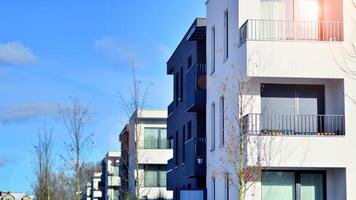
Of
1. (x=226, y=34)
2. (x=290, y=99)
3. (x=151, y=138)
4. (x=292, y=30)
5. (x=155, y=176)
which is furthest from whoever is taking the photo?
(x=151, y=138)

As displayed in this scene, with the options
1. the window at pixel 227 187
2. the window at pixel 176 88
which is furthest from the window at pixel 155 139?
the window at pixel 227 187

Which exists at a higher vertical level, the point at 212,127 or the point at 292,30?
the point at 292,30

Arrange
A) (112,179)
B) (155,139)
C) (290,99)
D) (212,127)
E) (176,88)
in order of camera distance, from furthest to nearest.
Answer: (112,179) → (155,139) → (176,88) → (212,127) → (290,99)

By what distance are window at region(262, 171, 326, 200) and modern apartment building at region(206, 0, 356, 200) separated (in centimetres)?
4

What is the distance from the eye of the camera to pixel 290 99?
28344 millimetres

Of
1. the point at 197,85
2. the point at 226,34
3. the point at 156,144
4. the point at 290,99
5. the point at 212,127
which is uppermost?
the point at 226,34

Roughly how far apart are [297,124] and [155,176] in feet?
123

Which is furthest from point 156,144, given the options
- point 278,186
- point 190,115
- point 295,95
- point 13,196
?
point 278,186

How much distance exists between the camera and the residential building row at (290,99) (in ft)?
88.6

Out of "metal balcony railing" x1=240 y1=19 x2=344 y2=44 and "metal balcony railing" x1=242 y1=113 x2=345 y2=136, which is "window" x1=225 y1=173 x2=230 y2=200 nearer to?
"metal balcony railing" x1=242 y1=113 x2=345 y2=136

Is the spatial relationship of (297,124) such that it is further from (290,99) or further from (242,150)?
(242,150)

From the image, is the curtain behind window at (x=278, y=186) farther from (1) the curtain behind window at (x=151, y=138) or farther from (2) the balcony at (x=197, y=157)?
(1) the curtain behind window at (x=151, y=138)

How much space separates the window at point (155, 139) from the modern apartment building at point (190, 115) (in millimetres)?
16938

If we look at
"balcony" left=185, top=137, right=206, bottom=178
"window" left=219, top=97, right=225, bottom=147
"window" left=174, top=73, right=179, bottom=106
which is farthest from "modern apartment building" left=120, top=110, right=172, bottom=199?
"window" left=219, top=97, right=225, bottom=147
